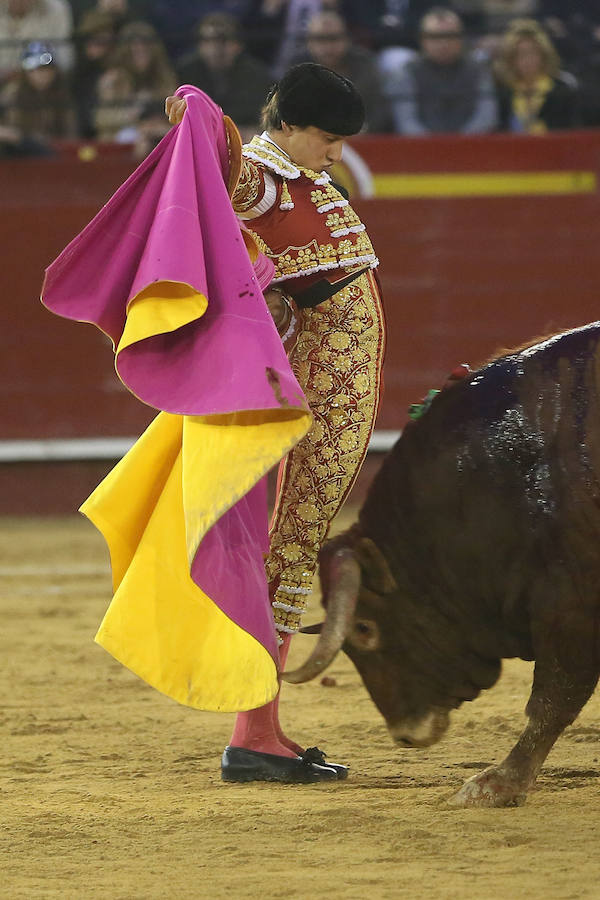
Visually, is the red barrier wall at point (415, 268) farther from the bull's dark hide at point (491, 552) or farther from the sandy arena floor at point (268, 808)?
the bull's dark hide at point (491, 552)

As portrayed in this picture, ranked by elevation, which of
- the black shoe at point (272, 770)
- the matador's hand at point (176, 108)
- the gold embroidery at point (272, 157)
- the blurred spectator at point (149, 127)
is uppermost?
the matador's hand at point (176, 108)

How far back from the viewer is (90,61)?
688 centimetres

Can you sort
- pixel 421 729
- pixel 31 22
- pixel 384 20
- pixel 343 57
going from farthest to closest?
pixel 384 20 → pixel 31 22 → pixel 343 57 → pixel 421 729

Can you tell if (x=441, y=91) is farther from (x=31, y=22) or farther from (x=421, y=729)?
(x=421, y=729)

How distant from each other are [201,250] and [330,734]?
124 cm

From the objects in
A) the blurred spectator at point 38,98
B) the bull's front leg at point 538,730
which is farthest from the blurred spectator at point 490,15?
the bull's front leg at point 538,730

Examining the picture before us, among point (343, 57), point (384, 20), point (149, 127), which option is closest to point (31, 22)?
point (149, 127)

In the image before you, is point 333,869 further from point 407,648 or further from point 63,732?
point 63,732

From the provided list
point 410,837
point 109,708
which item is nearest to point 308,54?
point 109,708

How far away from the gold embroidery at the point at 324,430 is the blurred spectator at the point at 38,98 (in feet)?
14.3

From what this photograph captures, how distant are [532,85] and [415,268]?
1031 mm

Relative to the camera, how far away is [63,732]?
3211mm

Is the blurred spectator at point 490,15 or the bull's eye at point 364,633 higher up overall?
the blurred spectator at point 490,15

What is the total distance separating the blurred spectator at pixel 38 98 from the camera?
21.9 ft
